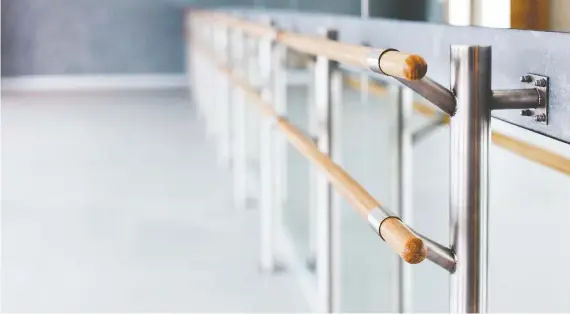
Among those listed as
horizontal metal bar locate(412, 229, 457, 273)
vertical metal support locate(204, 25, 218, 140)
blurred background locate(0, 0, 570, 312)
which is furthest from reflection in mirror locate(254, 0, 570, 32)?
vertical metal support locate(204, 25, 218, 140)

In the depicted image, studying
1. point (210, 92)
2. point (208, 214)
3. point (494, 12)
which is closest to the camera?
point (494, 12)

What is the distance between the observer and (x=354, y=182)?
117 centimetres

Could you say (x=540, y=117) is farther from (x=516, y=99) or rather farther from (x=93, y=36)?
(x=93, y=36)

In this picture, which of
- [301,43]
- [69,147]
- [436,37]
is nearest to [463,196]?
[436,37]

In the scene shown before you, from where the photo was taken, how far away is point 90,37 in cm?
848

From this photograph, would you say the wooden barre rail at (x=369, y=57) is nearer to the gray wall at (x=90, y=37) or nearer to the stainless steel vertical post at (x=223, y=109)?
the stainless steel vertical post at (x=223, y=109)

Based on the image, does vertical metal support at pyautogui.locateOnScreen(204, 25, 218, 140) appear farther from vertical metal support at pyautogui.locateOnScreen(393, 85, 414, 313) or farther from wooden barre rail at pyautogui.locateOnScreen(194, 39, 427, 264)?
wooden barre rail at pyautogui.locateOnScreen(194, 39, 427, 264)

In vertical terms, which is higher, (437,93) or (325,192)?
(437,93)

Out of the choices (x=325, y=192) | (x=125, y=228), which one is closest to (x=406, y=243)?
(x=325, y=192)

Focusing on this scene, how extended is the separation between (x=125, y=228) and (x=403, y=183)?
143 centimetres

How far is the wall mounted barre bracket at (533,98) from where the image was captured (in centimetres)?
88

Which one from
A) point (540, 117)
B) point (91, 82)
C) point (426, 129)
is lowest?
point (91, 82)

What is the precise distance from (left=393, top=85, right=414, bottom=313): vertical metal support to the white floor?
0.33 meters

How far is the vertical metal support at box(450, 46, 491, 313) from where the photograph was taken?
81 centimetres
